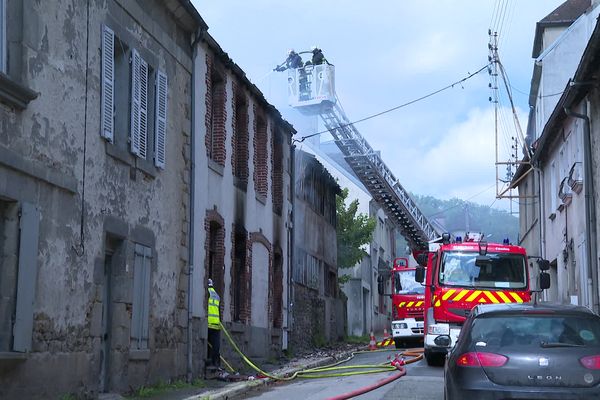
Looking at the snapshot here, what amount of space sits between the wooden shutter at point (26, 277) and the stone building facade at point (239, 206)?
239 inches

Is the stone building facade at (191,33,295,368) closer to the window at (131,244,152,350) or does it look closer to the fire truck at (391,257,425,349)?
the window at (131,244,152,350)

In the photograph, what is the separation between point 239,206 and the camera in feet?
63.2

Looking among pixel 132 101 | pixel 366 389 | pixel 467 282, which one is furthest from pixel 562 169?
pixel 132 101

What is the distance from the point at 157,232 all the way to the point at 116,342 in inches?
92.0

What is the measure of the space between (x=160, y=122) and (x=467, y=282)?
285 inches

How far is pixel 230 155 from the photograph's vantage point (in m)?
18.7

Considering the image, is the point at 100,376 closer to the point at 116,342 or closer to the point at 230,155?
the point at 116,342

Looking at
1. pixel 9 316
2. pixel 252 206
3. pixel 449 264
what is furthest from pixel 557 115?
pixel 9 316

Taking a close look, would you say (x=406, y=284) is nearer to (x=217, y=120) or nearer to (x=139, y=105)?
(x=217, y=120)

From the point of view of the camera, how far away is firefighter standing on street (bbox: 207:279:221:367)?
16.2m

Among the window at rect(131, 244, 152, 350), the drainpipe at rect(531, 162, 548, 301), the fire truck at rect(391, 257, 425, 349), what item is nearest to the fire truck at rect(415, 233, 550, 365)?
the window at rect(131, 244, 152, 350)

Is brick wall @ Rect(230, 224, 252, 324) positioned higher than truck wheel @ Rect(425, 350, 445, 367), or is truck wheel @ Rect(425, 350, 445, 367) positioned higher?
brick wall @ Rect(230, 224, 252, 324)

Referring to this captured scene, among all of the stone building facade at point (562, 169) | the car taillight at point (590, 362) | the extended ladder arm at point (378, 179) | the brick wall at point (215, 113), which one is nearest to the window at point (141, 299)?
the brick wall at point (215, 113)

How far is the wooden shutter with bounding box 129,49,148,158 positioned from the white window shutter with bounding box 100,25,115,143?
2.48 ft
